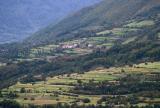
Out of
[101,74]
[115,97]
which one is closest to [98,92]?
[115,97]

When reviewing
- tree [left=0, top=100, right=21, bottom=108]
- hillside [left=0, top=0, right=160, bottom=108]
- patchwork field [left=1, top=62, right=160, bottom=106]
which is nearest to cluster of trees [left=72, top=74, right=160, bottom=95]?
hillside [left=0, top=0, right=160, bottom=108]

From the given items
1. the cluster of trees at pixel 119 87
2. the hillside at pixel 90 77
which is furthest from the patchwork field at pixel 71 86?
the cluster of trees at pixel 119 87

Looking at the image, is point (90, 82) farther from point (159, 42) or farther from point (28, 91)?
point (159, 42)

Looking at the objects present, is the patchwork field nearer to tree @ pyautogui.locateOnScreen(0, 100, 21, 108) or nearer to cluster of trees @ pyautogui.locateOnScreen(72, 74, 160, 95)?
cluster of trees @ pyautogui.locateOnScreen(72, 74, 160, 95)

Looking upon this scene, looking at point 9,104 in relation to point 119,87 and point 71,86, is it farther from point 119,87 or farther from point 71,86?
point 119,87

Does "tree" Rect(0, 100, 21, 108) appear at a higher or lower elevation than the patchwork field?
lower

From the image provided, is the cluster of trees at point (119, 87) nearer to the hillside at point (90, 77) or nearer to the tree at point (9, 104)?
the hillside at point (90, 77)

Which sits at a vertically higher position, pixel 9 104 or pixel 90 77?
pixel 90 77

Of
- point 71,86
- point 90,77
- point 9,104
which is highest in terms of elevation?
point 90,77

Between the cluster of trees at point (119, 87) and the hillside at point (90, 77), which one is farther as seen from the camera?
the cluster of trees at point (119, 87)

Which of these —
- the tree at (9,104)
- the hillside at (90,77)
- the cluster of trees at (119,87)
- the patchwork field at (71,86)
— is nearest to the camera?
the tree at (9,104)

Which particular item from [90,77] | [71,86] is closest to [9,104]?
[71,86]

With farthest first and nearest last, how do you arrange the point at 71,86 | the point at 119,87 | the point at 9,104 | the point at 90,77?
the point at 90,77, the point at 71,86, the point at 119,87, the point at 9,104
